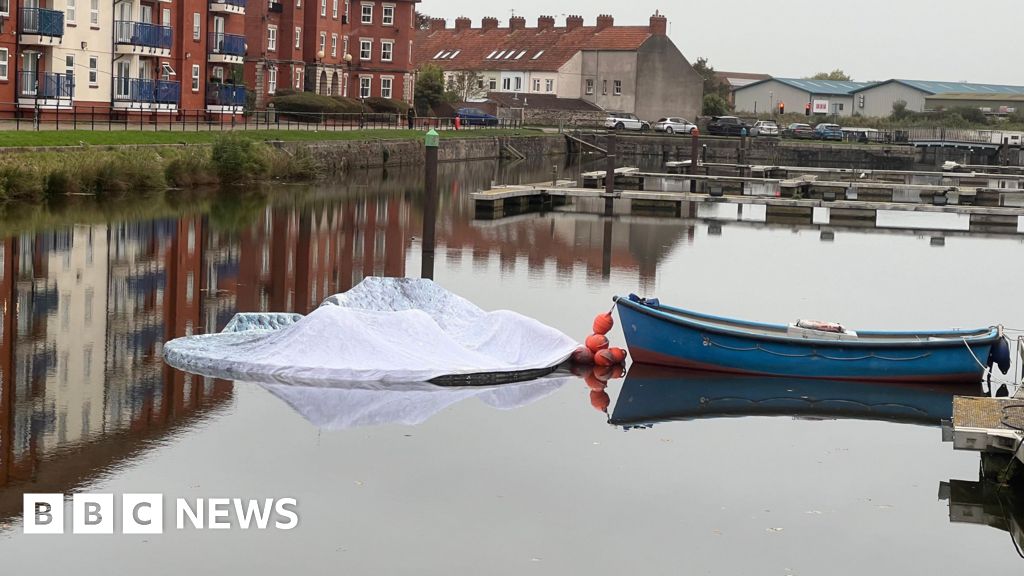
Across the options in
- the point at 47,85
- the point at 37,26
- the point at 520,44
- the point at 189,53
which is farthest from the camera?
the point at 520,44

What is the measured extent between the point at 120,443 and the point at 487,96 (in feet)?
300

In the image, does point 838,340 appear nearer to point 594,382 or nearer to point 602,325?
point 602,325

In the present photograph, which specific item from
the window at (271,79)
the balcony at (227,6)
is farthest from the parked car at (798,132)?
the balcony at (227,6)

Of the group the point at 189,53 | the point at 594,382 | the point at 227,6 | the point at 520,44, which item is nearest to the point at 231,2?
the point at 227,6

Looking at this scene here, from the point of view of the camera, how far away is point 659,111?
103 meters

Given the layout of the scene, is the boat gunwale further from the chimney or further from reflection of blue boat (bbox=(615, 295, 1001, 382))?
the chimney

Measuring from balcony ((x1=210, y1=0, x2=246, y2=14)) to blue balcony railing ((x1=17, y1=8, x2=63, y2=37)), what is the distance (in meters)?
13.0

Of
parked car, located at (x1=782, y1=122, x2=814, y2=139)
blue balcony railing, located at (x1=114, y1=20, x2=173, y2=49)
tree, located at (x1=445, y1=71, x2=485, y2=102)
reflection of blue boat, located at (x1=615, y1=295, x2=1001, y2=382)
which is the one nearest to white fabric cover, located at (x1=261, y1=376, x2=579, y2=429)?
reflection of blue boat, located at (x1=615, y1=295, x2=1001, y2=382)

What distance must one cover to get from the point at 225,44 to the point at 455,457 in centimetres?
4903

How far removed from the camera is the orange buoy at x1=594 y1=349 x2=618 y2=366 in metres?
20.7

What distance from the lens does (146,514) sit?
517 inches

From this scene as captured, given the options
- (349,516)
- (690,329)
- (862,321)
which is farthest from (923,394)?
(349,516)

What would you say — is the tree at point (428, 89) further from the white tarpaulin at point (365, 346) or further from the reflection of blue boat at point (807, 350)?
the reflection of blue boat at point (807, 350)

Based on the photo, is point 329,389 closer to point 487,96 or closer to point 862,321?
point 862,321
